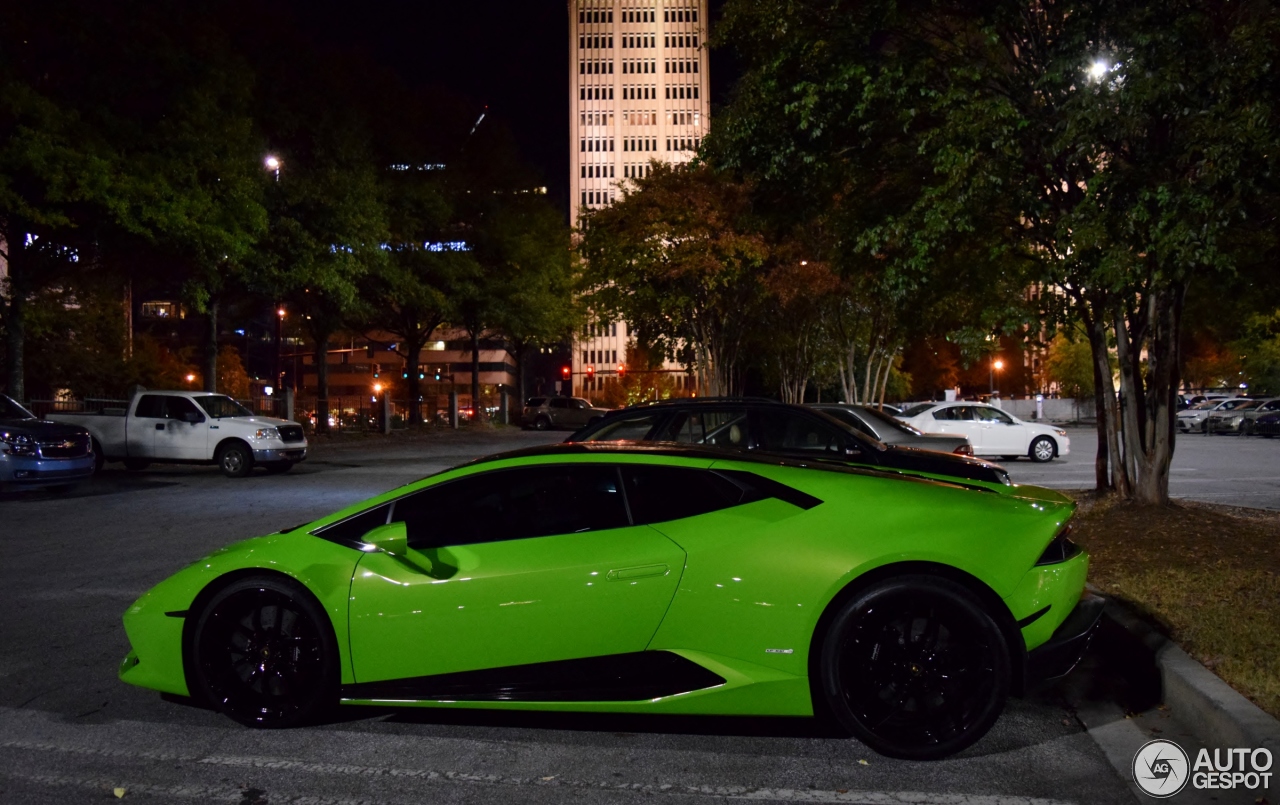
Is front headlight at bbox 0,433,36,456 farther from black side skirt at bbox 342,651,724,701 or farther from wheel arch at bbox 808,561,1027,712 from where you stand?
wheel arch at bbox 808,561,1027,712

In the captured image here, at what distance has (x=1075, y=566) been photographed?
14.4 feet

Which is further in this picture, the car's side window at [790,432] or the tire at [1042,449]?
the tire at [1042,449]

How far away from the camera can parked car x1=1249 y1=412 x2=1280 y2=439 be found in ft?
122

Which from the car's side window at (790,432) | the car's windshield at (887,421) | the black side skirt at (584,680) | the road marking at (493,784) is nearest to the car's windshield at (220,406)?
the car's windshield at (887,421)

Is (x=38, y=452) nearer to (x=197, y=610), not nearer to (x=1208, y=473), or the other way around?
(x=197, y=610)

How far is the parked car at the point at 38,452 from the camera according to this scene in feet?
49.1

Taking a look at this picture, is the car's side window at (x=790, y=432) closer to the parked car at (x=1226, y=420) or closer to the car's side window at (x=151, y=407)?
the car's side window at (x=151, y=407)

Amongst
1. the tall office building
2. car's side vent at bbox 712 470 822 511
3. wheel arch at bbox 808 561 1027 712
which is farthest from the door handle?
the tall office building

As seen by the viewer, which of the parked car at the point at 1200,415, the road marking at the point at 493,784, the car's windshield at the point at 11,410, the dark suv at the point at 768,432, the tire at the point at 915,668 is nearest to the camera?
the road marking at the point at 493,784

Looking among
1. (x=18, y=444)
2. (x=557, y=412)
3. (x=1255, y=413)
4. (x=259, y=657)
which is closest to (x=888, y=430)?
(x=259, y=657)

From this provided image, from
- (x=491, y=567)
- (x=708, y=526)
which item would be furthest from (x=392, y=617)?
(x=708, y=526)

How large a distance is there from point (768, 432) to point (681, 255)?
19.9 meters

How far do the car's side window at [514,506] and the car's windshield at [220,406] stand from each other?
17074mm

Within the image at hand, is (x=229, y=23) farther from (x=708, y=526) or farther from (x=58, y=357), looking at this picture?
(x=708, y=526)
